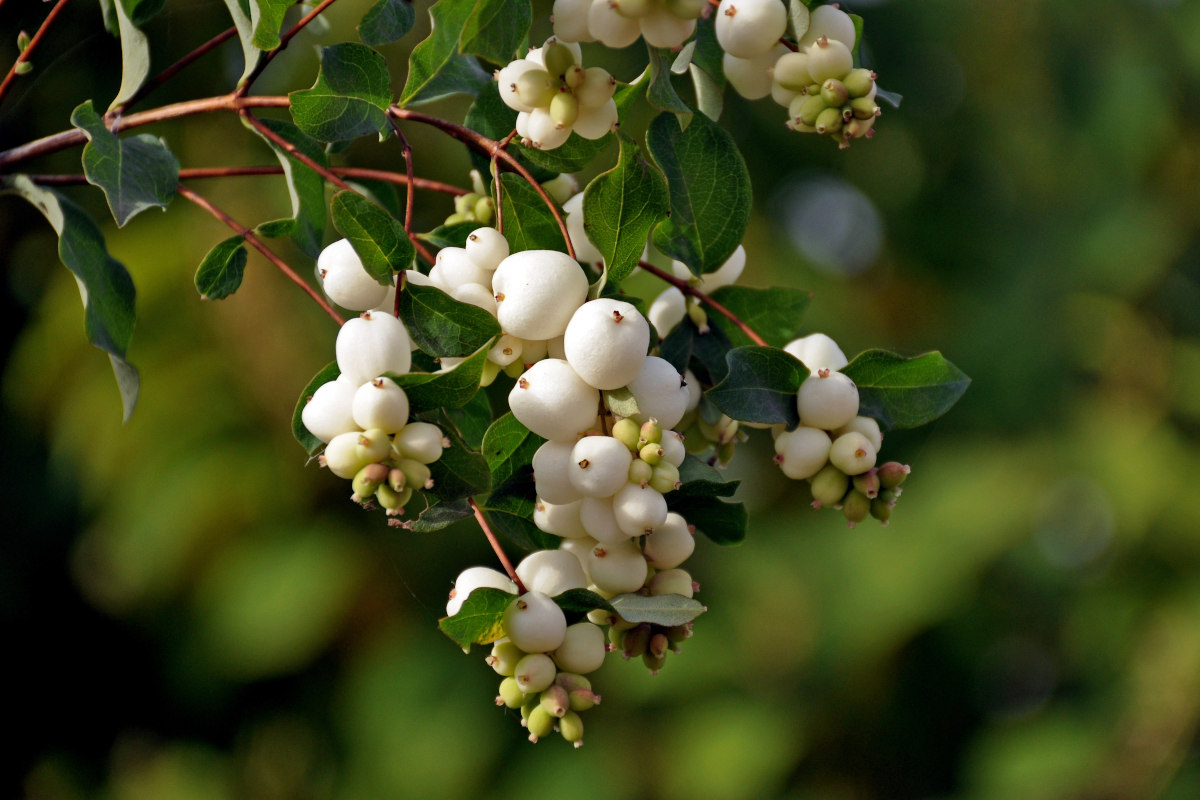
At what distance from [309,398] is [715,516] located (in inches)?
8.7

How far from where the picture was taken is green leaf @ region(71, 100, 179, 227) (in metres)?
0.54

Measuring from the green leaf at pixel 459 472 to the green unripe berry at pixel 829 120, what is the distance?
0.80 ft

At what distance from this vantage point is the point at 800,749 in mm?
3555

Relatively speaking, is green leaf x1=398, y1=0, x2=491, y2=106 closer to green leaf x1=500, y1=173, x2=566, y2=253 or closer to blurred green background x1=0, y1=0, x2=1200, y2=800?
green leaf x1=500, y1=173, x2=566, y2=253

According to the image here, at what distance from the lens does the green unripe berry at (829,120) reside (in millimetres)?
542

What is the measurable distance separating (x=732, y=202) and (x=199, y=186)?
2.99m

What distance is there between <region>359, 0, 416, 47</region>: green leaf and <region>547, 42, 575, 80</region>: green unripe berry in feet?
0.49

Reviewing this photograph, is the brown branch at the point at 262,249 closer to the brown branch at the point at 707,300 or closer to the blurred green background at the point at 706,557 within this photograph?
the brown branch at the point at 707,300

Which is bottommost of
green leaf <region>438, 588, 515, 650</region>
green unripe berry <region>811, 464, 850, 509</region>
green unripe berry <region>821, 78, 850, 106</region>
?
green leaf <region>438, 588, 515, 650</region>

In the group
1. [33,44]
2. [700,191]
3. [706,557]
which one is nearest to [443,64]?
[700,191]

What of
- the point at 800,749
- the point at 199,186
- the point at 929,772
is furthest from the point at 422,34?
the point at 929,772

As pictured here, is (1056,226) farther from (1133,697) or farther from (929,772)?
(929,772)

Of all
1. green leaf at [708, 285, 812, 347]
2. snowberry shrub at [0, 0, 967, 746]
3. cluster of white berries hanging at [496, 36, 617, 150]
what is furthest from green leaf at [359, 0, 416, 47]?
green leaf at [708, 285, 812, 347]

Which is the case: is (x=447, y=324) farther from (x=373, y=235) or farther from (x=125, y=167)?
(x=125, y=167)
